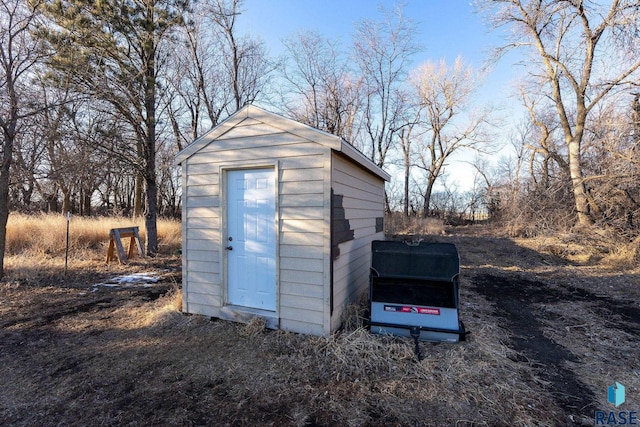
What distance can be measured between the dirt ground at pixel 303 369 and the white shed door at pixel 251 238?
39 cm

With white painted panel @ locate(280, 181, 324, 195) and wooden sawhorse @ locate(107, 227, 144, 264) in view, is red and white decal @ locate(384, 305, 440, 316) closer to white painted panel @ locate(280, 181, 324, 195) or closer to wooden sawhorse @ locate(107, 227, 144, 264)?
white painted panel @ locate(280, 181, 324, 195)

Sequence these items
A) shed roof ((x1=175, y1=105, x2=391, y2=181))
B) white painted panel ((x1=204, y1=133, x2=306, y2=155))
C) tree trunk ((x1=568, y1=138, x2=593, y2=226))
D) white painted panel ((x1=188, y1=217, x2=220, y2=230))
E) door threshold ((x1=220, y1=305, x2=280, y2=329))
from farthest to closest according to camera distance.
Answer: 1. tree trunk ((x1=568, y1=138, x2=593, y2=226))
2. white painted panel ((x1=188, y1=217, x2=220, y2=230))
3. door threshold ((x1=220, y1=305, x2=280, y2=329))
4. white painted panel ((x1=204, y1=133, x2=306, y2=155))
5. shed roof ((x1=175, y1=105, x2=391, y2=181))

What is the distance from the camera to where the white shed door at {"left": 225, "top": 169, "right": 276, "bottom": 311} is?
3.63 metres

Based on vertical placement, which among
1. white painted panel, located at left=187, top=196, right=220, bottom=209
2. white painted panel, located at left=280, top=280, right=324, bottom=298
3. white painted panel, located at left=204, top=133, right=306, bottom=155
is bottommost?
white painted panel, located at left=280, top=280, right=324, bottom=298

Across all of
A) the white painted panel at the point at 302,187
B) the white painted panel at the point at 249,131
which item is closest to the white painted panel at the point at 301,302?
the white painted panel at the point at 302,187

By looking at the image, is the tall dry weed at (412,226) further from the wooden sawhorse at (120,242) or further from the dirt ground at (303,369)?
the wooden sawhorse at (120,242)

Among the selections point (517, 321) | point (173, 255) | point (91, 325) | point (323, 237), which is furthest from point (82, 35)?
point (517, 321)

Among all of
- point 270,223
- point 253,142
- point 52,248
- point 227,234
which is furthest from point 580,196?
point 52,248

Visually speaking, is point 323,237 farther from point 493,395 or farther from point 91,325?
point 91,325

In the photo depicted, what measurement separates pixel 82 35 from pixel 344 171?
6924 mm

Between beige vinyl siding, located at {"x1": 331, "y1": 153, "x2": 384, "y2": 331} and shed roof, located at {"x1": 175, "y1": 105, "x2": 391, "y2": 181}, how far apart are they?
0.14 m

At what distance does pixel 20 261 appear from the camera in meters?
6.58

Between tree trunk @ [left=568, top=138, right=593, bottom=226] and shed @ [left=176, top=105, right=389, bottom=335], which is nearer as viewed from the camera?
shed @ [left=176, top=105, right=389, bottom=335]

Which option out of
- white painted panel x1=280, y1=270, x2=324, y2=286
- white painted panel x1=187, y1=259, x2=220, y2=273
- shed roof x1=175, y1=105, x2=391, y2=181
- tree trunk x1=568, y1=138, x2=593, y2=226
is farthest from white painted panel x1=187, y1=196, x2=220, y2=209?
tree trunk x1=568, y1=138, x2=593, y2=226
